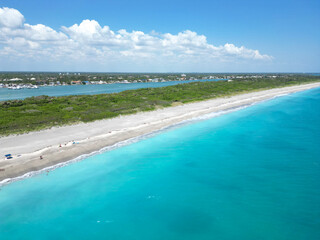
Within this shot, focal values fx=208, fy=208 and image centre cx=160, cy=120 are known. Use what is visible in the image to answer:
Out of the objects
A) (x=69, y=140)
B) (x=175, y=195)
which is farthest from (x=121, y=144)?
(x=175, y=195)

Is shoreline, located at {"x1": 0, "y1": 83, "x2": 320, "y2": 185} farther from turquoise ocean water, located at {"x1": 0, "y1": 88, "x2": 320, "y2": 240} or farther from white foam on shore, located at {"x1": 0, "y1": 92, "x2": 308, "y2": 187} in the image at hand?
turquoise ocean water, located at {"x1": 0, "y1": 88, "x2": 320, "y2": 240}

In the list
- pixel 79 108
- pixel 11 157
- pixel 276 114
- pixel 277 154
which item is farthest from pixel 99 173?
pixel 276 114

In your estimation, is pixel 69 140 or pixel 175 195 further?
pixel 69 140

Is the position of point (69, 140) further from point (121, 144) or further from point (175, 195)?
point (175, 195)

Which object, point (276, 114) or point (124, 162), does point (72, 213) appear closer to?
point (124, 162)

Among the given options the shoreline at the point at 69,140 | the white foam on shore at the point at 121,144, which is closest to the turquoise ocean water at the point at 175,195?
the white foam on shore at the point at 121,144

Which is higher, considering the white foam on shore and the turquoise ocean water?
the white foam on shore

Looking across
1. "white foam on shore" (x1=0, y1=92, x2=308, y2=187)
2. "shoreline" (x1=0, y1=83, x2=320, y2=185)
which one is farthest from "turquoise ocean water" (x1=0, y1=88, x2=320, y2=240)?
"shoreline" (x1=0, y1=83, x2=320, y2=185)
